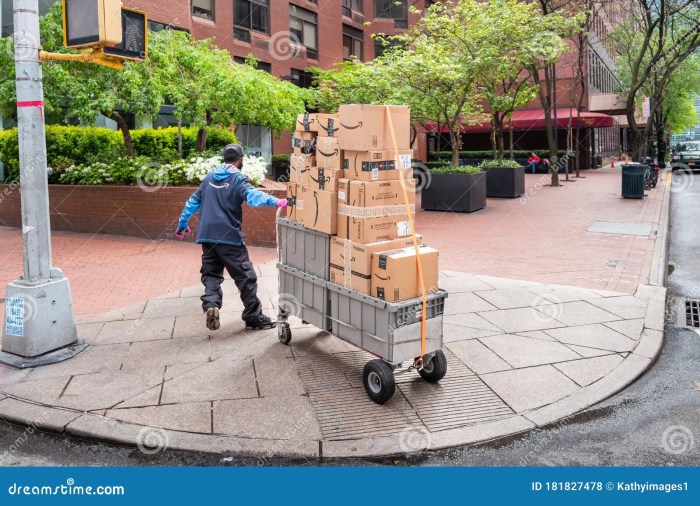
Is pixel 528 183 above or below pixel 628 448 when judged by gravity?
above

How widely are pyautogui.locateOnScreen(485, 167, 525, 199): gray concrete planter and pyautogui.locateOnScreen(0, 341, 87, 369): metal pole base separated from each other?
18982 mm

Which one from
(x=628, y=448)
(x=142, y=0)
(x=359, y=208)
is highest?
(x=142, y=0)

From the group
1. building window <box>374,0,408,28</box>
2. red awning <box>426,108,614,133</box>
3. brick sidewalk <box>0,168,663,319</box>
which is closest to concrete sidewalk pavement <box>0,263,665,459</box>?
brick sidewalk <box>0,168,663,319</box>

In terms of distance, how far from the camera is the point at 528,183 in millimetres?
30734

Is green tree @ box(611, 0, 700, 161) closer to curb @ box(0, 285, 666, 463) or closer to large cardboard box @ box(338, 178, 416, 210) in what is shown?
large cardboard box @ box(338, 178, 416, 210)

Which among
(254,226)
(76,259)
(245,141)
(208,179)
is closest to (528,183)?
(245,141)

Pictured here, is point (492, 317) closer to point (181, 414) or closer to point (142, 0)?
point (181, 414)

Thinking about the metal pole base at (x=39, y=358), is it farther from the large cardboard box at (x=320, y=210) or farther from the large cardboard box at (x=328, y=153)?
the large cardboard box at (x=328, y=153)

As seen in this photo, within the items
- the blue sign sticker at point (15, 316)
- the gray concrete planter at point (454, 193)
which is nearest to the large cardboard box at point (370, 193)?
the blue sign sticker at point (15, 316)

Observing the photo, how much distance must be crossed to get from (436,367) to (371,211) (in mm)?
1489

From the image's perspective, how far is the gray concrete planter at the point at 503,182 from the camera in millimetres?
23031

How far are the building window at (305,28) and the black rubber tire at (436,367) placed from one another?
30.0 m

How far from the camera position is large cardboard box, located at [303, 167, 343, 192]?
5.61m

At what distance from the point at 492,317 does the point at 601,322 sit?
4.03ft
